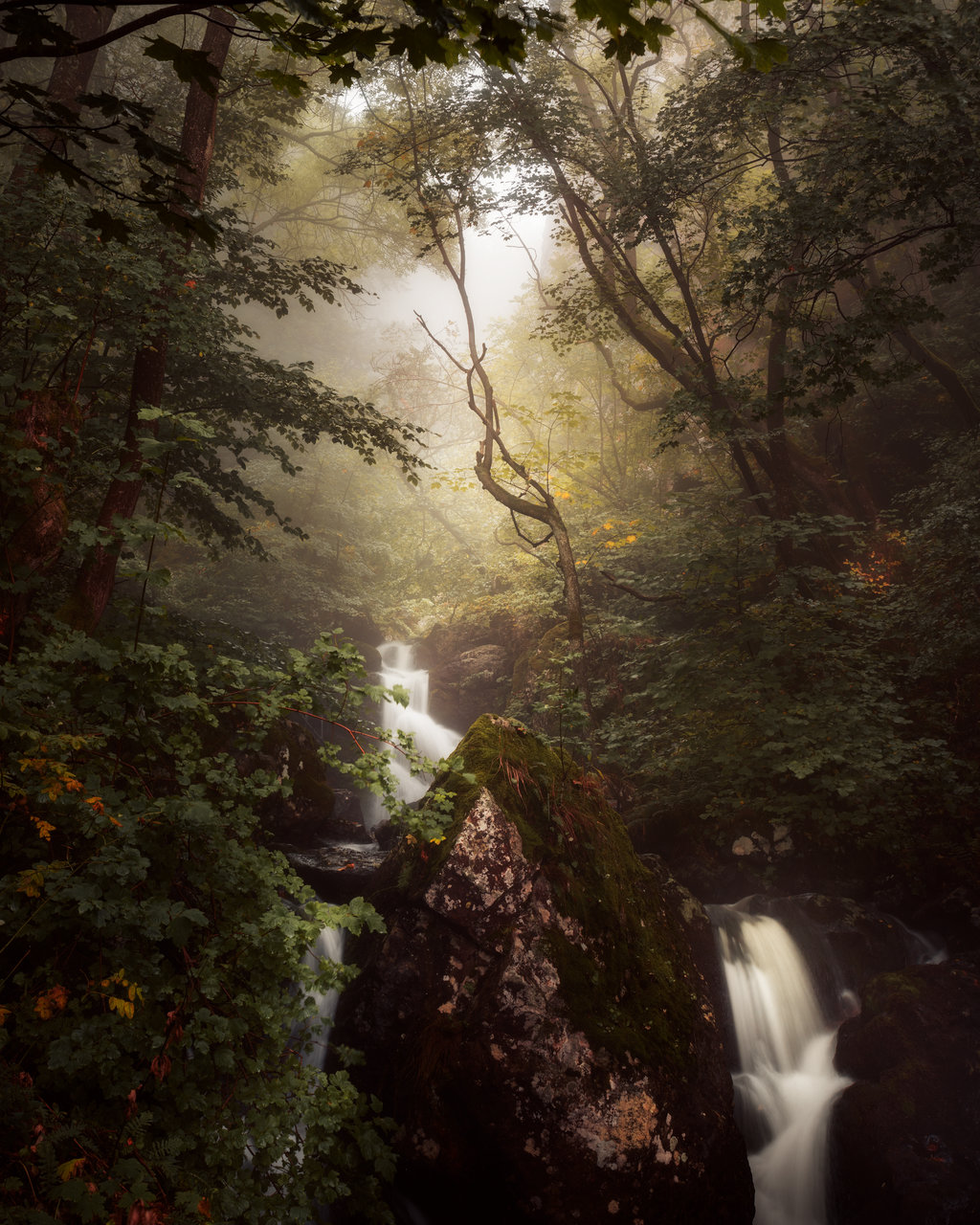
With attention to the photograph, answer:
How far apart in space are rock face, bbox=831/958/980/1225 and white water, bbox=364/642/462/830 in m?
6.89

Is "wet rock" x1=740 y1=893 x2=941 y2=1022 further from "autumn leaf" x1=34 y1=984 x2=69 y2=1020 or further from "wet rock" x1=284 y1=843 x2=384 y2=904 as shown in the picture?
"autumn leaf" x1=34 y1=984 x2=69 y2=1020

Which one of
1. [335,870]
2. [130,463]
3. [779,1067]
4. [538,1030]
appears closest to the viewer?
[538,1030]

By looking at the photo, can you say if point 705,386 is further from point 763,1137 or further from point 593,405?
point 593,405

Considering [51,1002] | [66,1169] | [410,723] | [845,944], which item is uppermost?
[410,723]

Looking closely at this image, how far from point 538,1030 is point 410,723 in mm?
10194

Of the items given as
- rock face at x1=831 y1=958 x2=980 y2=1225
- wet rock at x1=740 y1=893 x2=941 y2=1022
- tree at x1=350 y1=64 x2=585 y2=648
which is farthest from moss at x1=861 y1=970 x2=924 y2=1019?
tree at x1=350 y1=64 x2=585 y2=648

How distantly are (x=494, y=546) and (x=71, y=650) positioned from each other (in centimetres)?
1688

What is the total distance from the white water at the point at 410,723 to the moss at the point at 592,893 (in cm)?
542

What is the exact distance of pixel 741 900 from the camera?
7.69m

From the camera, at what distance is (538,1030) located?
434 centimetres

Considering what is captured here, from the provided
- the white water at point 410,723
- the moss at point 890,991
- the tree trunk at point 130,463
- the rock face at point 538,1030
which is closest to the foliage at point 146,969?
the rock face at point 538,1030

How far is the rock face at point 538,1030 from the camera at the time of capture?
13.4 feet

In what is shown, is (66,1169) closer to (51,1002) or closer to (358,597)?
(51,1002)

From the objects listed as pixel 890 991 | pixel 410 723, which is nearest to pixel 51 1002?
pixel 890 991
